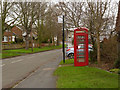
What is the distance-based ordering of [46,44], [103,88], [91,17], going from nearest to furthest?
1. [103,88]
2. [91,17]
3. [46,44]

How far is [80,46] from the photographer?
13.8 meters

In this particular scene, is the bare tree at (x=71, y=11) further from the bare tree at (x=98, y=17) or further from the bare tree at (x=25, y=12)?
the bare tree at (x=25, y=12)

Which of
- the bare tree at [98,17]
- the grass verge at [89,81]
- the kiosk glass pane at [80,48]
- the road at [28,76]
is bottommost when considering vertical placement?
the road at [28,76]

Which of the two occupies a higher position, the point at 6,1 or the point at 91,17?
the point at 6,1

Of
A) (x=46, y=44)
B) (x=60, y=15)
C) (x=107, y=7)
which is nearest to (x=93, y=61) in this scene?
(x=107, y=7)

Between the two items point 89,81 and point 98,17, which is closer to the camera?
point 89,81

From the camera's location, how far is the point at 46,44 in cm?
7912

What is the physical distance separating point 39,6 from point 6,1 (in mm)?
11219

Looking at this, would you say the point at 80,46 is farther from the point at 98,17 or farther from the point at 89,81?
the point at 89,81

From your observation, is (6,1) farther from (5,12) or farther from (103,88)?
(103,88)

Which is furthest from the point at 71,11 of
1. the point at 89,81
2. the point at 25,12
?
the point at 25,12

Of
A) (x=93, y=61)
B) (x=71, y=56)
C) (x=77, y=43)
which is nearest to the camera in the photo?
(x=77, y=43)

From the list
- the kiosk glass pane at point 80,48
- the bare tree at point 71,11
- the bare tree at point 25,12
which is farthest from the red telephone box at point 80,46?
the bare tree at point 25,12

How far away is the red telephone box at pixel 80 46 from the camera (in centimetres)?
1342
